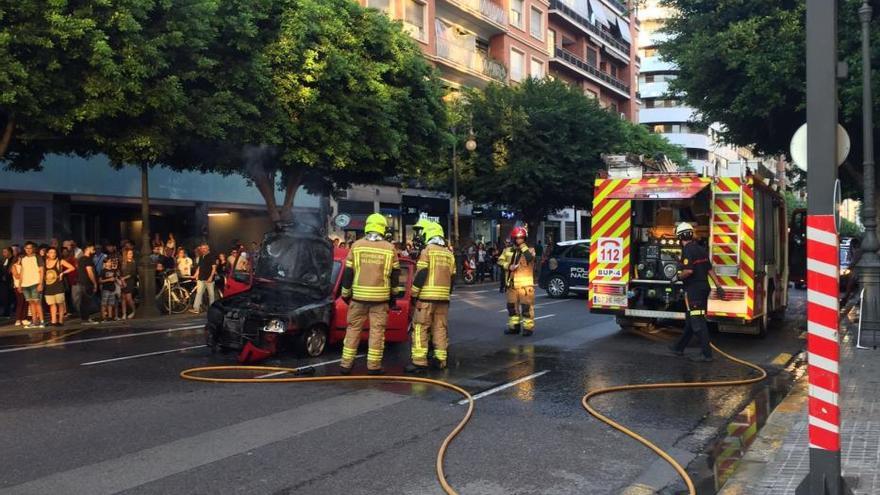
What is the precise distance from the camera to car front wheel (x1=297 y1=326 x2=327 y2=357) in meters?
9.45

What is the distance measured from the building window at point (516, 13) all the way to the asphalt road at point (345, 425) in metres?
32.0

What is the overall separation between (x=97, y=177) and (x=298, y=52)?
852 centimetres

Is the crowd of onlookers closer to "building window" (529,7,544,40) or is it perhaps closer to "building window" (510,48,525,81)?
"building window" (510,48,525,81)

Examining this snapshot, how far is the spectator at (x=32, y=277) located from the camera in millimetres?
13594

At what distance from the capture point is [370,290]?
27.2 ft

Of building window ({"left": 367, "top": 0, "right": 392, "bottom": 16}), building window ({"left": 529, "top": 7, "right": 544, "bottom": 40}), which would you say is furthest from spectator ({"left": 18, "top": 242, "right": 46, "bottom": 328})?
building window ({"left": 529, "top": 7, "right": 544, "bottom": 40})

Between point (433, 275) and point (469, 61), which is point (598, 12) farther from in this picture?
point (433, 275)

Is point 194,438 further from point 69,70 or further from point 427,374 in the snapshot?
point 69,70

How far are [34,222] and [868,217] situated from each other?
1962 cm

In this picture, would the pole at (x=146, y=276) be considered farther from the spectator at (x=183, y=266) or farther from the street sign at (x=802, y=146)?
the street sign at (x=802, y=146)

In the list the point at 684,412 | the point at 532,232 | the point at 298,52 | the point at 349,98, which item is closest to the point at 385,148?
the point at 349,98

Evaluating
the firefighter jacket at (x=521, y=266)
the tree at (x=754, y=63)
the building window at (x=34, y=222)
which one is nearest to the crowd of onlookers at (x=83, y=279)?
the building window at (x=34, y=222)

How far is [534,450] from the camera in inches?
224

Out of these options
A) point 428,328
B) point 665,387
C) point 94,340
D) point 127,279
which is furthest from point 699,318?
point 127,279
